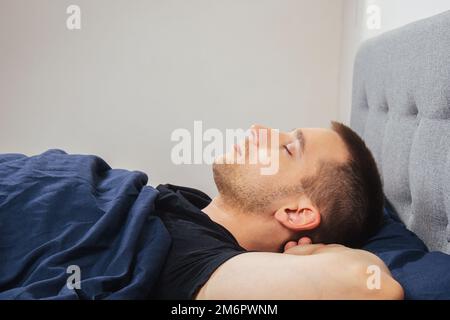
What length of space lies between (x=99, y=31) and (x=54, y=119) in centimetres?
48

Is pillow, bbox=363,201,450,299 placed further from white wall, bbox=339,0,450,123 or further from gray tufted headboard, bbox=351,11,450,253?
white wall, bbox=339,0,450,123

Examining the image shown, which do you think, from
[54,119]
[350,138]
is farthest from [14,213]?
[54,119]

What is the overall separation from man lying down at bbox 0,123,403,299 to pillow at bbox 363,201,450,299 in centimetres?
5

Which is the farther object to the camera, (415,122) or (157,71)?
(157,71)

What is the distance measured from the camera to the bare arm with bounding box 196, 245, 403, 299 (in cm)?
67

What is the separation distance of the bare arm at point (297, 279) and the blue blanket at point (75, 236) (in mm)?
144

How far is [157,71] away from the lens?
82.0 inches

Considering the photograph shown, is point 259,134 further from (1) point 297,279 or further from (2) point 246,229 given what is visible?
(1) point 297,279

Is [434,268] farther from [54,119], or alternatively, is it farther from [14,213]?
[54,119]

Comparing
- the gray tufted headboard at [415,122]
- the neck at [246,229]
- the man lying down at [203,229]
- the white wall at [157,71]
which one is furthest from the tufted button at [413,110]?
the white wall at [157,71]

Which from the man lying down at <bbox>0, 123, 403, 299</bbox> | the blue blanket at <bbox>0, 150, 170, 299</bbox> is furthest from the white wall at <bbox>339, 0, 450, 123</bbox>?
the blue blanket at <bbox>0, 150, 170, 299</bbox>

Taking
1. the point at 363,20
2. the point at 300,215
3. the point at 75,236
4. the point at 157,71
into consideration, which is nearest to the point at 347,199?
the point at 300,215

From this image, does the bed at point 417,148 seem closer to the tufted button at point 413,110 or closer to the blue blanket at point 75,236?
the tufted button at point 413,110

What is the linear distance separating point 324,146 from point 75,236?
57cm
